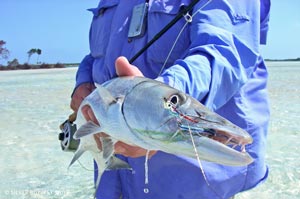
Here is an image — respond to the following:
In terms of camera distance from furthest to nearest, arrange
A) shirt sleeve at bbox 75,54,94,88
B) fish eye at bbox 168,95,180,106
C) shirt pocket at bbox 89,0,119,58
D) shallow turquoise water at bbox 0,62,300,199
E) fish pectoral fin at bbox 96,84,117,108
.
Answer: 1. shallow turquoise water at bbox 0,62,300,199
2. shirt sleeve at bbox 75,54,94,88
3. shirt pocket at bbox 89,0,119,58
4. fish pectoral fin at bbox 96,84,117,108
5. fish eye at bbox 168,95,180,106

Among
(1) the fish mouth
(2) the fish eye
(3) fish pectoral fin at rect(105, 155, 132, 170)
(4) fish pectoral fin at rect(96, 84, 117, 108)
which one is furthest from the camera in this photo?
(3) fish pectoral fin at rect(105, 155, 132, 170)

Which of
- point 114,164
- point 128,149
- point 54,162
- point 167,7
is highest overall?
point 167,7

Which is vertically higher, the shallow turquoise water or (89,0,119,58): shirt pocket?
(89,0,119,58): shirt pocket

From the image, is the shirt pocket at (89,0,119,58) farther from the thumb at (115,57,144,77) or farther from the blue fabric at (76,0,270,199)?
the thumb at (115,57,144,77)

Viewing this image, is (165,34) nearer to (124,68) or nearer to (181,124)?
(124,68)

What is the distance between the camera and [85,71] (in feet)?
7.98

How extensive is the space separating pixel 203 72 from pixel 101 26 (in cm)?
93

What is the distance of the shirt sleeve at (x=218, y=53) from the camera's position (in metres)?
1.45

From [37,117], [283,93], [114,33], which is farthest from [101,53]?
[283,93]

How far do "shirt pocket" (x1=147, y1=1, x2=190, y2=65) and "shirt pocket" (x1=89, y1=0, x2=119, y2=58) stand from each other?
359mm

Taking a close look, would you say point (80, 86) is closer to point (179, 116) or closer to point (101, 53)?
point (101, 53)

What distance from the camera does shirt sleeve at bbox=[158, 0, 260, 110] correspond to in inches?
57.0

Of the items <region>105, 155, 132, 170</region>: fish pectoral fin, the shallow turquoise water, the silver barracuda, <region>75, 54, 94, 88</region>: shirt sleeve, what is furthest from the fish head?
the shallow turquoise water

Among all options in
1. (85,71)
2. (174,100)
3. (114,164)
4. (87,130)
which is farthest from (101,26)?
(174,100)
